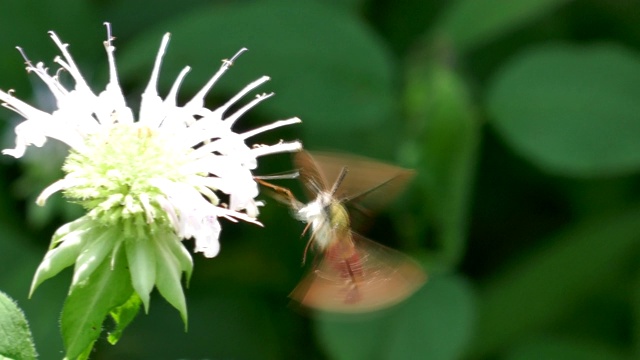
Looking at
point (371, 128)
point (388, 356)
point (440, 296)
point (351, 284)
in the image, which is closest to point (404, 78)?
point (371, 128)

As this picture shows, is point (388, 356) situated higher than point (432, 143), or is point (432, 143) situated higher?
point (432, 143)

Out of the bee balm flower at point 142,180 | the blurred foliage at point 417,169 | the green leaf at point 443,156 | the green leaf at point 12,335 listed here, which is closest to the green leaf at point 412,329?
the blurred foliage at point 417,169

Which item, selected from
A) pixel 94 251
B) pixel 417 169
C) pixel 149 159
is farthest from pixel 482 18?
pixel 94 251

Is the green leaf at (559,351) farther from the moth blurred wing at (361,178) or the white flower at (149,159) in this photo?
the white flower at (149,159)

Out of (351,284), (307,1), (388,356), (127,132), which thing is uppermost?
(307,1)

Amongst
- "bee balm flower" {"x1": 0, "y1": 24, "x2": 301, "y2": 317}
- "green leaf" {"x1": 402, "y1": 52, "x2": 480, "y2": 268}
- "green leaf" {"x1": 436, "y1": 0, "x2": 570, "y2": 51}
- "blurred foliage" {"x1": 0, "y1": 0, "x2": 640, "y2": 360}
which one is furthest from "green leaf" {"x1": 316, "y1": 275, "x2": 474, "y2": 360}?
"bee balm flower" {"x1": 0, "y1": 24, "x2": 301, "y2": 317}

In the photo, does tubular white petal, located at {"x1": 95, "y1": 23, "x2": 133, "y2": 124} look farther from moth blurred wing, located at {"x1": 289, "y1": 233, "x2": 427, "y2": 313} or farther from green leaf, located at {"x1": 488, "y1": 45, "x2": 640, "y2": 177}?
green leaf, located at {"x1": 488, "y1": 45, "x2": 640, "y2": 177}

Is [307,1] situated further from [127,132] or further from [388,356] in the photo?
[127,132]
